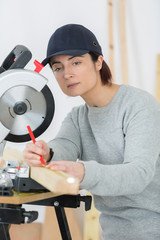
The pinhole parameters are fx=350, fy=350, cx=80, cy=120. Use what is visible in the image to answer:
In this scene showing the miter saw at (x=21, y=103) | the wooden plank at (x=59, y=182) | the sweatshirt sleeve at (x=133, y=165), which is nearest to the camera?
the wooden plank at (x=59, y=182)

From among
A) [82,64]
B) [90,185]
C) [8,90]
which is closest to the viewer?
[90,185]

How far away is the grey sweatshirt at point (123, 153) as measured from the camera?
1.10 meters

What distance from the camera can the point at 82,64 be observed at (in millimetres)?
1410

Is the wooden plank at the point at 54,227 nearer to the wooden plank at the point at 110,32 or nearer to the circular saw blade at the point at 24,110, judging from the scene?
the wooden plank at the point at 110,32

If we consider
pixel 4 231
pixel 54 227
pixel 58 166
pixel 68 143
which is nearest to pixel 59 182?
pixel 58 166

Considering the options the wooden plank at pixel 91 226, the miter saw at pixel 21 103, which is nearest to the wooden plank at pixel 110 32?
the wooden plank at pixel 91 226

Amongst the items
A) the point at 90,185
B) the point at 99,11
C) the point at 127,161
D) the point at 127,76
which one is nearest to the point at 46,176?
the point at 90,185

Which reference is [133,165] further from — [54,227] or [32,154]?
[54,227]

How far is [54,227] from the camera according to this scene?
2766 millimetres

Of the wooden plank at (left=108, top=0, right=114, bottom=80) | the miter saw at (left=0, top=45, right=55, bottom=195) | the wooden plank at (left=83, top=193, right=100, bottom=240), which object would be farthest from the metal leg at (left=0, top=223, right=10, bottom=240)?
the wooden plank at (left=108, top=0, right=114, bottom=80)

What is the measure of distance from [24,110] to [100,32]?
2.02m

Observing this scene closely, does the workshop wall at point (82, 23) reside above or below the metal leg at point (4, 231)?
above

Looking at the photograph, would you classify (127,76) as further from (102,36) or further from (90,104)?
(90,104)

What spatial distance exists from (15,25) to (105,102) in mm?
1694
